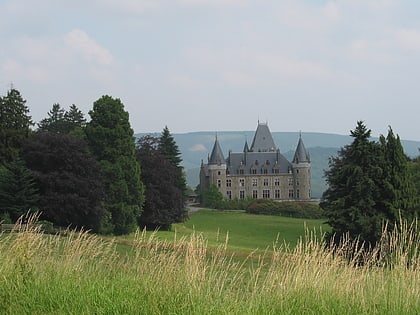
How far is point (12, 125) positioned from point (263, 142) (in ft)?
299

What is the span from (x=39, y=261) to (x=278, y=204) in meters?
77.3

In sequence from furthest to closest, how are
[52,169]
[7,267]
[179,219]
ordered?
[179,219]
[52,169]
[7,267]

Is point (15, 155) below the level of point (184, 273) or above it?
above

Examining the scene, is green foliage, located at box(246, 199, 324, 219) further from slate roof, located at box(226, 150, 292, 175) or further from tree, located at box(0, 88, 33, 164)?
tree, located at box(0, 88, 33, 164)

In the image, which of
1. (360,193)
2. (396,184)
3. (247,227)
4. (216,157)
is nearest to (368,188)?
(360,193)

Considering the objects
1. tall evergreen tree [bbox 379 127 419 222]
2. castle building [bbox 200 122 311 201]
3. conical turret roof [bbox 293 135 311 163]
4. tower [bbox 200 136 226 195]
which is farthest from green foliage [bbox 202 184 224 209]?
tall evergreen tree [bbox 379 127 419 222]

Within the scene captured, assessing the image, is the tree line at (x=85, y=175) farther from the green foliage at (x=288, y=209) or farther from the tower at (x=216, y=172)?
the tower at (x=216, y=172)

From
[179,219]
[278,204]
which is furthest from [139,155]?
[278,204]

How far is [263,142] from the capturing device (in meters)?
127

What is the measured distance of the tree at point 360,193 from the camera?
32.6 metres

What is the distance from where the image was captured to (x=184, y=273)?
7.43m

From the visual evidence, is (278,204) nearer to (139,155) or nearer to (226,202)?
(226,202)

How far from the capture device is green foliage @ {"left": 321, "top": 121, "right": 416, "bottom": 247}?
3294 cm

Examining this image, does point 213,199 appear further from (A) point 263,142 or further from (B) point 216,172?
(A) point 263,142
